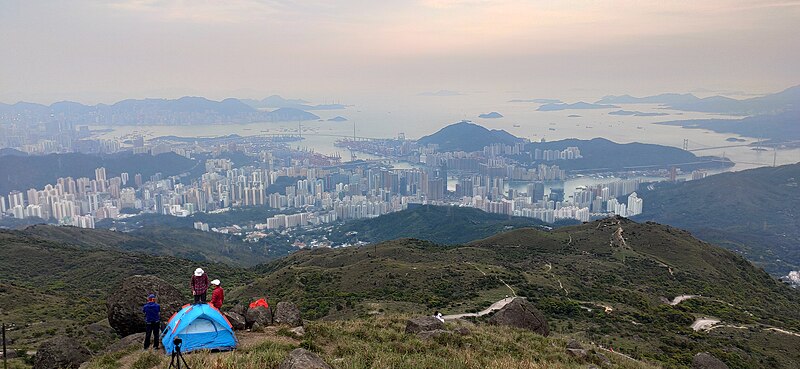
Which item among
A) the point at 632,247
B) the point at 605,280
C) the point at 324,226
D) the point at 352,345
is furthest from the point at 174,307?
the point at 324,226

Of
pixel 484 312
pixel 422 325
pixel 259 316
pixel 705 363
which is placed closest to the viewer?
pixel 259 316

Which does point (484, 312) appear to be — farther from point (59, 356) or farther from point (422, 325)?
point (59, 356)

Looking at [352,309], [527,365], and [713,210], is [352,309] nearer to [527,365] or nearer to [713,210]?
[527,365]

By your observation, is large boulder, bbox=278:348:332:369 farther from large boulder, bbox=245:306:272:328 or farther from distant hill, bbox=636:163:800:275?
distant hill, bbox=636:163:800:275

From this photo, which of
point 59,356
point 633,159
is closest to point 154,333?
point 59,356

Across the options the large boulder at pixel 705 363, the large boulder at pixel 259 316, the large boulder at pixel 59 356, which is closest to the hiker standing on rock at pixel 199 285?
the large boulder at pixel 259 316

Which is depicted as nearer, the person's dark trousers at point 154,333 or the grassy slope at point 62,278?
the person's dark trousers at point 154,333

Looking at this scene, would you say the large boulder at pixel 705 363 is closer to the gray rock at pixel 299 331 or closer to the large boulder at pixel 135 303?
the gray rock at pixel 299 331

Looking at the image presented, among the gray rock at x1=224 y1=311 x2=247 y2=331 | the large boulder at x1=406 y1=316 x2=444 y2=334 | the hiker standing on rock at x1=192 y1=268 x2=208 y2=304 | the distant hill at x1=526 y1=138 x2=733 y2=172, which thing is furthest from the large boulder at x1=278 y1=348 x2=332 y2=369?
the distant hill at x1=526 y1=138 x2=733 y2=172
